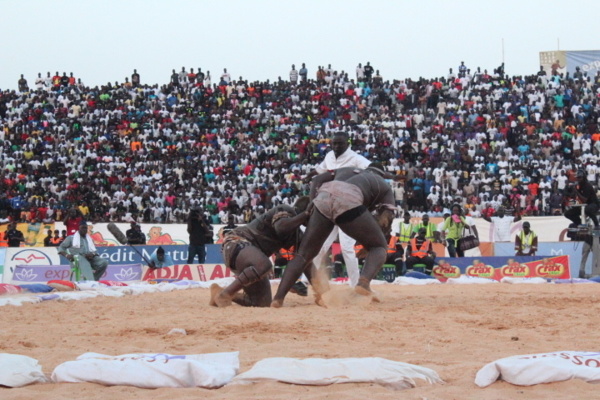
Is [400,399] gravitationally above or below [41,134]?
below

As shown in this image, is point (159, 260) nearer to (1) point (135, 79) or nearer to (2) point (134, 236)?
(2) point (134, 236)

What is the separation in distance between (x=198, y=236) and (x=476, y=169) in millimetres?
15680

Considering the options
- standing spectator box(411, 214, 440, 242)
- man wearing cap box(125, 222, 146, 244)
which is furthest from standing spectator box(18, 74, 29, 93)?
standing spectator box(411, 214, 440, 242)

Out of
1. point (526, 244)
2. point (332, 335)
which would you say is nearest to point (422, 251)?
point (526, 244)

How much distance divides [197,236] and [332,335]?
42.4 feet

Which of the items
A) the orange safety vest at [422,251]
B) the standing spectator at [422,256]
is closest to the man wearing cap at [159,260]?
the standing spectator at [422,256]

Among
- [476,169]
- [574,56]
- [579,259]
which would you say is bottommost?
[579,259]

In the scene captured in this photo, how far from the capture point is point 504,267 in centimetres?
1795

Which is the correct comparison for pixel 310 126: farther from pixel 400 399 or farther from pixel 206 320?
pixel 400 399

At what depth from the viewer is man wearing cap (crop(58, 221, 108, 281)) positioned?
17.5 meters

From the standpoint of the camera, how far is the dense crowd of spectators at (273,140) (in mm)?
31078

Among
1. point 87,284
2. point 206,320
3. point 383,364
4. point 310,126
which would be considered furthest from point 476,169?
point 383,364

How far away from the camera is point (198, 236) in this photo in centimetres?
1967

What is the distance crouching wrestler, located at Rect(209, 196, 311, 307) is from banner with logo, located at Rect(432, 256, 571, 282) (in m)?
8.35
